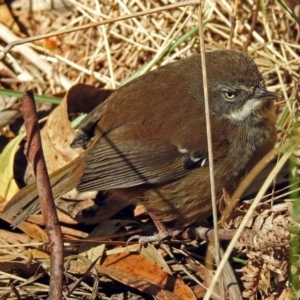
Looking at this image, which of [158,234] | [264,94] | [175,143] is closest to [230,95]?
[264,94]

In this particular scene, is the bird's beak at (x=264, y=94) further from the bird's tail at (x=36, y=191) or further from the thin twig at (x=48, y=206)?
the thin twig at (x=48, y=206)

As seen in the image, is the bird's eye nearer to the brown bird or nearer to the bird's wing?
the brown bird

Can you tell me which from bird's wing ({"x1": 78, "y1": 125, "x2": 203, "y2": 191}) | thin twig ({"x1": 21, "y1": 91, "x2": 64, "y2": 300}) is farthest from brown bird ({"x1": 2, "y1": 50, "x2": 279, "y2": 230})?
thin twig ({"x1": 21, "y1": 91, "x2": 64, "y2": 300})

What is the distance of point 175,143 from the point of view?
4594 mm

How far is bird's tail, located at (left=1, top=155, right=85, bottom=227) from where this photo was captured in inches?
172

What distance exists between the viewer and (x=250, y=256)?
11.6ft

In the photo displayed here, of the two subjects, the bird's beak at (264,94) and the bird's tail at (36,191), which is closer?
the bird's tail at (36,191)

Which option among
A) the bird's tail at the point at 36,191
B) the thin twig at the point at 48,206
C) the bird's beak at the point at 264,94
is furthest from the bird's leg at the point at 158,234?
the thin twig at the point at 48,206

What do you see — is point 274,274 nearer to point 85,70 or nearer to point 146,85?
point 146,85

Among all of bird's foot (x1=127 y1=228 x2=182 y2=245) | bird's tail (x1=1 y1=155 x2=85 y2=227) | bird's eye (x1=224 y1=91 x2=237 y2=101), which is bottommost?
bird's foot (x1=127 y1=228 x2=182 y2=245)

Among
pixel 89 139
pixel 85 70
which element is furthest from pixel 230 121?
pixel 85 70

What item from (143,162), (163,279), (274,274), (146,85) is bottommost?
(163,279)

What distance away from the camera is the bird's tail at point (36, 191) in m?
4.38

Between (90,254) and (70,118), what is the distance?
1267 millimetres
